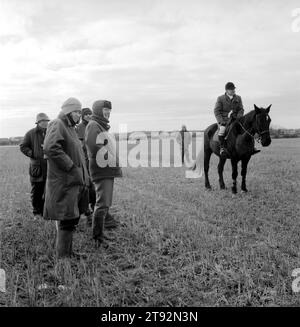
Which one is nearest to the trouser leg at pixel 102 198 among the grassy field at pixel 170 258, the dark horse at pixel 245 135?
the grassy field at pixel 170 258

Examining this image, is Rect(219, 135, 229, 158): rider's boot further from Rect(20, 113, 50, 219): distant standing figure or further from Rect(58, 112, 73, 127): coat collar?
Rect(58, 112, 73, 127): coat collar

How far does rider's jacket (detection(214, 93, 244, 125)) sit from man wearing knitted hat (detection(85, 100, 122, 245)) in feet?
20.3

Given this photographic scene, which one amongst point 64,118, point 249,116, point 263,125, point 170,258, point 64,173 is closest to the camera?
point 64,173

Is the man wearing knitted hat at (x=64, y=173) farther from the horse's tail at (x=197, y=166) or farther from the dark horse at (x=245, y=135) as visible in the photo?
the horse's tail at (x=197, y=166)

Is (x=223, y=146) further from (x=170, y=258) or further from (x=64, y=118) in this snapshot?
(x=64, y=118)

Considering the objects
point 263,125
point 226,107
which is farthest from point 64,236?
point 226,107

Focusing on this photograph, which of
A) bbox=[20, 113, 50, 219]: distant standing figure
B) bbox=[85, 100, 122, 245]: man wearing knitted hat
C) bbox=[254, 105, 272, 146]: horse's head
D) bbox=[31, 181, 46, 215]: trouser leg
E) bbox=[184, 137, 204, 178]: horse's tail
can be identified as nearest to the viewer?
bbox=[85, 100, 122, 245]: man wearing knitted hat

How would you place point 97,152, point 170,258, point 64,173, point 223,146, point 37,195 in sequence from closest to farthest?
point 64,173 → point 170,258 → point 97,152 → point 37,195 → point 223,146

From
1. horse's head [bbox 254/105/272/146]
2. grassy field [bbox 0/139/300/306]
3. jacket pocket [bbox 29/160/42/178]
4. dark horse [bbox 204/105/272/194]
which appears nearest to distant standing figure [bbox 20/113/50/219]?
jacket pocket [bbox 29/160/42/178]

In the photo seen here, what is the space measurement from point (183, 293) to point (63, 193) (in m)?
2.18

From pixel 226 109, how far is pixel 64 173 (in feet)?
25.2

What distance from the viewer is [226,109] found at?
38.1 ft

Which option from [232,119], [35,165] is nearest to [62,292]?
[35,165]

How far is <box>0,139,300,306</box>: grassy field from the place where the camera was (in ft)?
13.8
